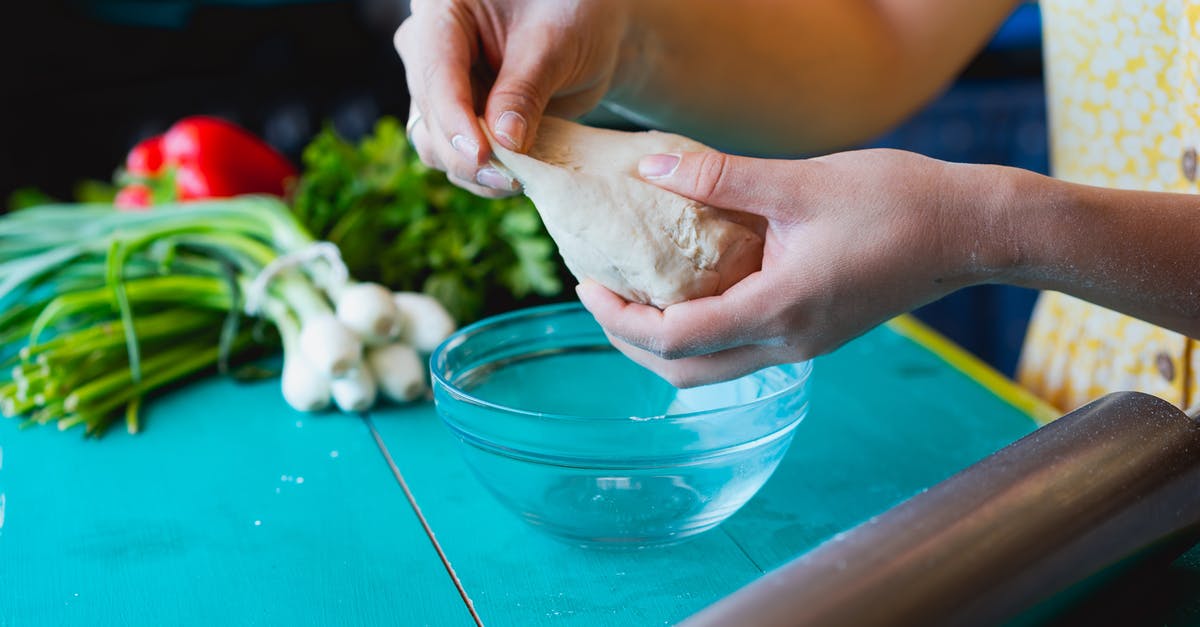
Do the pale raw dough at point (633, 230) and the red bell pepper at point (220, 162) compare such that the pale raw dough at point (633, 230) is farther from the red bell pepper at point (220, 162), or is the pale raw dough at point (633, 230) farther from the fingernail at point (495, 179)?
the red bell pepper at point (220, 162)

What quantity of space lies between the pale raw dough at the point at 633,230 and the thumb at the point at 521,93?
0.7 inches

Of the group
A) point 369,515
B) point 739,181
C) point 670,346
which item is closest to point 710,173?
point 739,181

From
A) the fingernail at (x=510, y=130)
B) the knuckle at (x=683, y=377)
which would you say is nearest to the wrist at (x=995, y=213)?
the knuckle at (x=683, y=377)

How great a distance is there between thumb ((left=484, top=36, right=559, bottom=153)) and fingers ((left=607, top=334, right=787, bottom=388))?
200 mm

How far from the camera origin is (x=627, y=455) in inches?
31.8

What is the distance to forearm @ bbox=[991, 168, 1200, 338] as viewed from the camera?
29.5 inches

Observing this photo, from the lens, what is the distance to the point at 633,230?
825mm

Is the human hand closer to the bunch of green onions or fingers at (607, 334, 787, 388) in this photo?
fingers at (607, 334, 787, 388)

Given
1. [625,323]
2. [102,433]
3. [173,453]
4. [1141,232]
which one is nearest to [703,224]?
[625,323]

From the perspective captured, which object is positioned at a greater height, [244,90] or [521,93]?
[521,93]

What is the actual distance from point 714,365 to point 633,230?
13 cm

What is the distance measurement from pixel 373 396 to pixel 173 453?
0.23 m

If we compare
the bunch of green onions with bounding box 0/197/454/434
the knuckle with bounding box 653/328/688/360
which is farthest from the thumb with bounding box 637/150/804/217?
the bunch of green onions with bounding box 0/197/454/434

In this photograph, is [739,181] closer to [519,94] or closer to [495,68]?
[519,94]
